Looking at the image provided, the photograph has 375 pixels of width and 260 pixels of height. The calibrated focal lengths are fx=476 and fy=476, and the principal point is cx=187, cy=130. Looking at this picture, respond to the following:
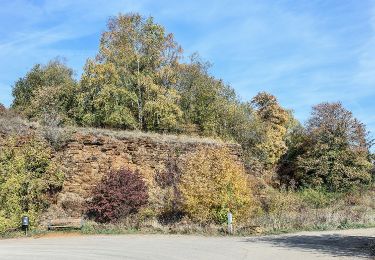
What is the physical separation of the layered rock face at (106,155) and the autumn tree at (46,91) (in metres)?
13.1

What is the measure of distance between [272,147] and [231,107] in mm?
7912

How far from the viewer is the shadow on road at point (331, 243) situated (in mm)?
14054

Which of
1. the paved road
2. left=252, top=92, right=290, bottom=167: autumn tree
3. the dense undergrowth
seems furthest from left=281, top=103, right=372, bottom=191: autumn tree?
the paved road

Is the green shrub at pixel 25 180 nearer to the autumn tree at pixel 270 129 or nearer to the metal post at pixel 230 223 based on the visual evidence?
the metal post at pixel 230 223

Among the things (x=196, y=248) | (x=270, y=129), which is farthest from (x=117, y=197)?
(x=270, y=129)

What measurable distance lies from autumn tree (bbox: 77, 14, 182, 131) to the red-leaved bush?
14574 mm

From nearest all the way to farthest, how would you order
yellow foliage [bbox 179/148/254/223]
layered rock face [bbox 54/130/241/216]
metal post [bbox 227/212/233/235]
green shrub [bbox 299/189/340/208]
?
metal post [bbox 227/212/233/235] < yellow foliage [bbox 179/148/254/223] < layered rock face [bbox 54/130/241/216] < green shrub [bbox 299/189/340/208]

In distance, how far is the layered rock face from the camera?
26.3 meters

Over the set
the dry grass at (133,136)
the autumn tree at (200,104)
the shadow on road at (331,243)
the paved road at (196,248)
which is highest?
the autumn tree at (200,104)

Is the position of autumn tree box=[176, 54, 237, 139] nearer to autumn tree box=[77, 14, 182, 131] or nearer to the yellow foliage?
autumn tree box=[77, 14, 182, 131]

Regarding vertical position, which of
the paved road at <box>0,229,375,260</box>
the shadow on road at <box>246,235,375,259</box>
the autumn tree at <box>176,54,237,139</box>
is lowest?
the shadow on road at <box>246,235,375,259</box>

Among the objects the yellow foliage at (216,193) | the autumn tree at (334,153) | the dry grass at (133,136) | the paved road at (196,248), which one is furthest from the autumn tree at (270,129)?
the paved road at (196,248)

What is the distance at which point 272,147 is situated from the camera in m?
50.7

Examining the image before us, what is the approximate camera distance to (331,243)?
54.0ft
